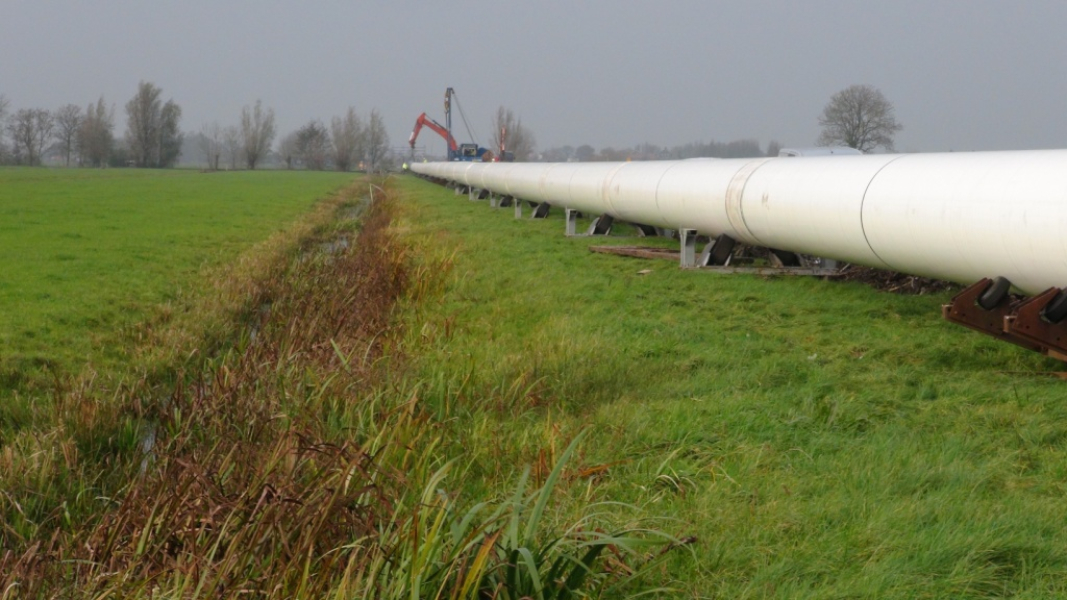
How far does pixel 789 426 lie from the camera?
500cm

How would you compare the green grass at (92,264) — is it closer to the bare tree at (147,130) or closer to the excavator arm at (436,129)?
the excavator arm at (436,129)

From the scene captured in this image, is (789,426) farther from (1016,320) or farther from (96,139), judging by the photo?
(96,139)

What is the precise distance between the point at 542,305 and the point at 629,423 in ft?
13.0

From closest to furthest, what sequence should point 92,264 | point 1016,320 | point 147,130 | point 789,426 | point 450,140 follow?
point 789,426
point 1016,320
point 92,264
point 450,140
point 147,130

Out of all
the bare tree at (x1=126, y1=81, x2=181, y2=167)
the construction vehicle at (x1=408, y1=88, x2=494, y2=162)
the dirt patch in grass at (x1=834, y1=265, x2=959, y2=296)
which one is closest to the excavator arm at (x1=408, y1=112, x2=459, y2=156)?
the construction vehicle at (x1=408, y1=88, x2=494, y2=162)

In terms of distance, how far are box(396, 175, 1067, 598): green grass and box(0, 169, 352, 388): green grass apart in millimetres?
2727

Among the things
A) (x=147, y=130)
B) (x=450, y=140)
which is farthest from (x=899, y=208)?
(x=147, y=130)

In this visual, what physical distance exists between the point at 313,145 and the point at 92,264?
11679 centimetres

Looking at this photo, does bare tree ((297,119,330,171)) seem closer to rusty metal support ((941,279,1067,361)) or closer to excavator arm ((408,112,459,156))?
excavator arm ((408,112,459,156))

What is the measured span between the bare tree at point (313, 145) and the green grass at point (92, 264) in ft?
333

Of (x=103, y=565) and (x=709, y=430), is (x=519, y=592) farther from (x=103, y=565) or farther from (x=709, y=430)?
(x=709, y=430)

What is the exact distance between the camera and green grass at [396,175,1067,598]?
3480 millimetres

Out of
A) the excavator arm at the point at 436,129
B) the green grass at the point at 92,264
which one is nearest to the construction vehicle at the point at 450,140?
the excavator arm at the point at 436,129

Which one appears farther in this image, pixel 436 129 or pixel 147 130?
pixel 147 130
